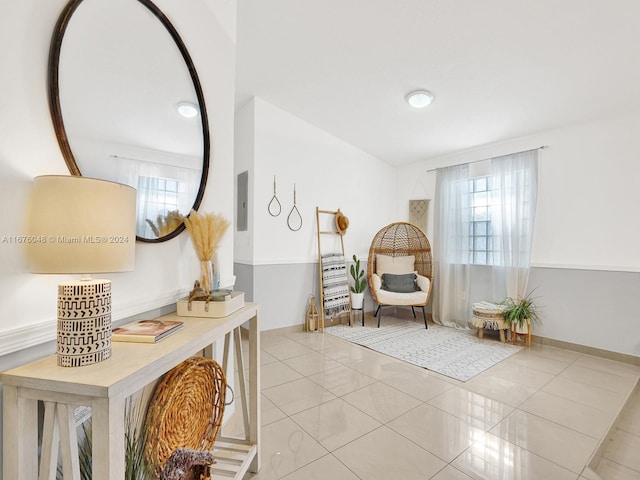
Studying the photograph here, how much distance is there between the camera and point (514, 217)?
138 inches

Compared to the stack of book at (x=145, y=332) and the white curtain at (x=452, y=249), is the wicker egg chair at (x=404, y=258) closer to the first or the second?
the white curtain at (x=452, y=249)

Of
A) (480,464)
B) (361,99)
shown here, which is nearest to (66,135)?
(480,464)

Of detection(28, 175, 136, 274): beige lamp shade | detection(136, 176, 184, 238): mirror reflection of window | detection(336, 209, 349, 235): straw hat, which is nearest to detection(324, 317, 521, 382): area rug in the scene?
detection(336, 209, 349, 235): straw hat

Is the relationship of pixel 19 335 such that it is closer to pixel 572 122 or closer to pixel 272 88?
pixel 272 88

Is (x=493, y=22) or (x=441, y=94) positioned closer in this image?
(x=493, y=22)

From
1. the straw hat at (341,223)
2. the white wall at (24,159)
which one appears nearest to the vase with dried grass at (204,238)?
the white wall at (24,159)

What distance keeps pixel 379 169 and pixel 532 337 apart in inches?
117

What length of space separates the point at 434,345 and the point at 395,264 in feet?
4.36

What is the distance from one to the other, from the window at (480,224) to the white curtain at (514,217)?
Result: 10 centimetres

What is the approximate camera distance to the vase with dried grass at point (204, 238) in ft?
4.35

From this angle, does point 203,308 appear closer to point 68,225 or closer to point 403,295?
point 68,225

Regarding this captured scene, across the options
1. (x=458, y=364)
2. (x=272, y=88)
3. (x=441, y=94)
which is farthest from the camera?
(x=272, y=88)

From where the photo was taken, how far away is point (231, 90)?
72.1 inches

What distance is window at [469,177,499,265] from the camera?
3801 millimetres
